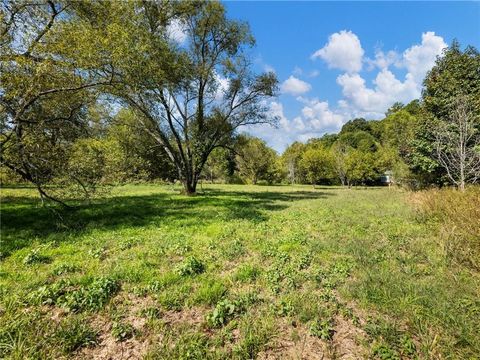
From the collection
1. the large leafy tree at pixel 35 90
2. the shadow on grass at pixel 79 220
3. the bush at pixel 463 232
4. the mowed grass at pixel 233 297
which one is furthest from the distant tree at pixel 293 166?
the mowed grass at pixel 233 297

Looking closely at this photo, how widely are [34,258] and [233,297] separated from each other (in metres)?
4.76

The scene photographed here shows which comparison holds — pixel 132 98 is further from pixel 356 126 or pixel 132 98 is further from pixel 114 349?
pixel 356 126

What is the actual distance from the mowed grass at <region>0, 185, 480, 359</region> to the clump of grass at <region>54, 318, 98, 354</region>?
0.01 metres

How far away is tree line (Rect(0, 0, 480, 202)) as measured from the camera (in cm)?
873

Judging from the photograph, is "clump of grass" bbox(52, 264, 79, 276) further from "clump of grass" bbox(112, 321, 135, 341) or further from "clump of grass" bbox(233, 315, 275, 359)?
"clump of grass" bbox(233, 315, 275, 359)

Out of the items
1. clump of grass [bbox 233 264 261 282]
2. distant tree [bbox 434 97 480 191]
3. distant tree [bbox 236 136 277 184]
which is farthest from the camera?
distant tree [bbox 236 136 277 184]

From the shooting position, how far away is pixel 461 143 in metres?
17.0

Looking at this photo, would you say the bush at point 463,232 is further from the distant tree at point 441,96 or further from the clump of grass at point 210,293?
the distant tree at point 441,96

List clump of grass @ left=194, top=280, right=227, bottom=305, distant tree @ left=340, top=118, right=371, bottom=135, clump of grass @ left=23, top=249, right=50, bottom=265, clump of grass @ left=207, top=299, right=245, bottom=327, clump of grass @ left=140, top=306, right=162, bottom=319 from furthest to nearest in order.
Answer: distant tree @ left=340, top=118, right=371, bottom=135 → clump of grass @ left=23, top=249, right=50, bottom=265 → clump of grass @ left=194, top=280, right=227, bottom=305 → clump of grass @ left=140, top=306, right=162, bottom=319 → clump of grass @ left=207, top=299, right=245, bottom=327

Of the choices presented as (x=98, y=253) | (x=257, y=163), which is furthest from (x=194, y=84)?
(x=257, y=163)

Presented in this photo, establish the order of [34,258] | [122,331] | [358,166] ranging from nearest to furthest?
[122,331] → [34,258] → [358,166]

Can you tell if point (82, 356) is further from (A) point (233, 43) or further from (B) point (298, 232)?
(A) point (233, 43)

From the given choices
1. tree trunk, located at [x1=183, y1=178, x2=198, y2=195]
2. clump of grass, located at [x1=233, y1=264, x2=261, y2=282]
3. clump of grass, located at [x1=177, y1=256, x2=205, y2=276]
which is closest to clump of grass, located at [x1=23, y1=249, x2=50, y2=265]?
clump of grass, located at [x1=177, y1=256, x2=205, y2=276]

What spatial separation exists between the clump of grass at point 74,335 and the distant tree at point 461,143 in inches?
764
